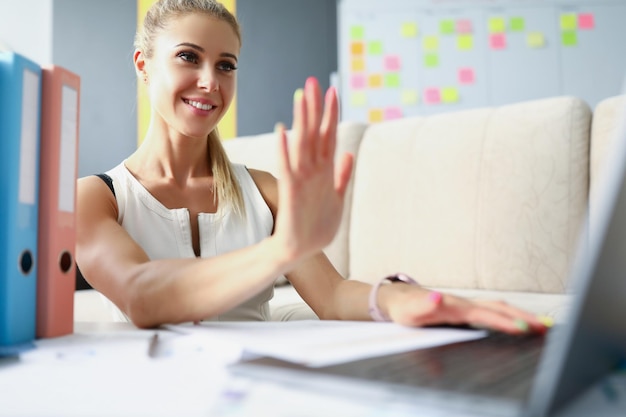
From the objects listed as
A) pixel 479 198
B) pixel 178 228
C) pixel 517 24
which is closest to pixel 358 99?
pixel 517 24

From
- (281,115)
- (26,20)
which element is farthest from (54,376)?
(26,20)

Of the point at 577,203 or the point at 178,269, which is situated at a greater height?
A: the point at 577,203

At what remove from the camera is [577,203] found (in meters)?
1.75

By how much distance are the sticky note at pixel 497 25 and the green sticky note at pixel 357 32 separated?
735 mm

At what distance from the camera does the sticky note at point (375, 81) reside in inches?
147

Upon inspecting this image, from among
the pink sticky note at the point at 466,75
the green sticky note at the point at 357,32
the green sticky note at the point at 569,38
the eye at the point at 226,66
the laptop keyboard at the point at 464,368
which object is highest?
the green sticky note at the point at 357,32


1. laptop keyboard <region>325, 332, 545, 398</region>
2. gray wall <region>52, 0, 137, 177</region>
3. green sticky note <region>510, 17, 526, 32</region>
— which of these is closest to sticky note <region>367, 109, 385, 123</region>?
green sticky note <region>510, 17, 526, 32</region>

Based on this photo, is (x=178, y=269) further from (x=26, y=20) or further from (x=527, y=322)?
(x=26, y=20)

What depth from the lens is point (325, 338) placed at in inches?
23.9

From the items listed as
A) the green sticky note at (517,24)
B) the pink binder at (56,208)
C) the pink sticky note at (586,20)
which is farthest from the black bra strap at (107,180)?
the pink sticky note at (586,20)

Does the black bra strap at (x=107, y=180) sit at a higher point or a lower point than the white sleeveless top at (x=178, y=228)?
higher

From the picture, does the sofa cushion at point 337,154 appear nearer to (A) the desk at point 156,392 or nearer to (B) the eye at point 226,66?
(B) the eye at point 226,66

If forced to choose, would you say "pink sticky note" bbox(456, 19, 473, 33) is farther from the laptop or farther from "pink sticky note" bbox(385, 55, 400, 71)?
the laptop

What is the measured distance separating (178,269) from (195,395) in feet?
1.15
